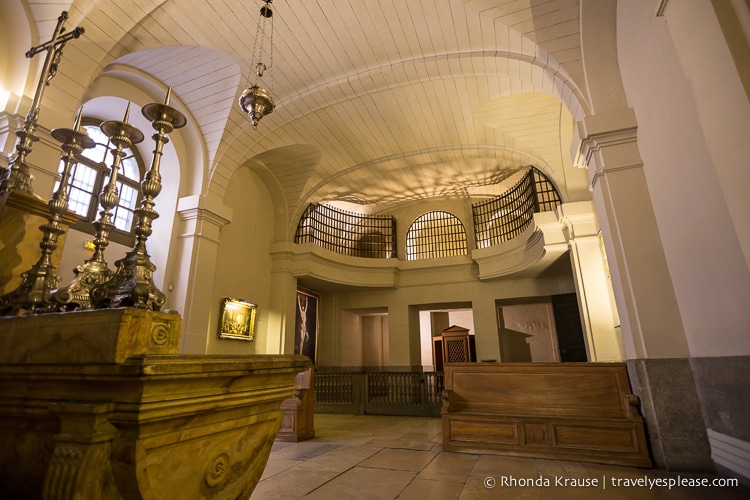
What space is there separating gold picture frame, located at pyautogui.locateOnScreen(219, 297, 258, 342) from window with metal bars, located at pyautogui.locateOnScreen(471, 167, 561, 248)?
6.81m

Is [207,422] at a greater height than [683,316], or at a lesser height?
lesser

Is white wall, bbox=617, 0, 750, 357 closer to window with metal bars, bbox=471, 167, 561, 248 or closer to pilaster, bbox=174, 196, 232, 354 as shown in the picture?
window with metal bars, bbox=471, 167, 561, 248

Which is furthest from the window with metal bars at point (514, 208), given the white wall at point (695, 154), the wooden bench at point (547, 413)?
the wooden bench at point (547, 413)

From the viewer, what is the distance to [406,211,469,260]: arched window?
11750mm

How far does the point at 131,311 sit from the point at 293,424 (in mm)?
4798

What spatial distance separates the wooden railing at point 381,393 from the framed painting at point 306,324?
1309 millimetres

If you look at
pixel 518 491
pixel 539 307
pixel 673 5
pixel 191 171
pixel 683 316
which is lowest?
pixel 518 491

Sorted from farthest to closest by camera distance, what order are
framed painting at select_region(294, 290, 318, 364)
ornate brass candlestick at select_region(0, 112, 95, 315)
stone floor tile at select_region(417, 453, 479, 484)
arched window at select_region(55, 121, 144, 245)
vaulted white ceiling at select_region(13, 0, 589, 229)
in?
framed painting at select_region(294, 290, 318, 364), arched window at select_region(55, 121, 144, 245), vaulted white ceiling at select_region(13, 0, 589, 229), stone floor tile at select_region(417, 453, 479, 484), ornate brass candlestick at select_region(0, 112, 95, 315)

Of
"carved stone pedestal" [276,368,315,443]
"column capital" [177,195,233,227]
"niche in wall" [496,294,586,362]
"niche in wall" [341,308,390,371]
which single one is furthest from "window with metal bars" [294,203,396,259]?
"carved stone pedestal" [276,368,315,443]

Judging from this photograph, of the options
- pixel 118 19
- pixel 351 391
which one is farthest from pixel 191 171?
pixel 351 391

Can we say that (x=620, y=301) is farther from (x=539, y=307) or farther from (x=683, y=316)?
(x=539, y=307)

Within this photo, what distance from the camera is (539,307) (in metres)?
12.2

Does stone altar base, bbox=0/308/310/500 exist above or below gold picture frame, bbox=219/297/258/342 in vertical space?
below

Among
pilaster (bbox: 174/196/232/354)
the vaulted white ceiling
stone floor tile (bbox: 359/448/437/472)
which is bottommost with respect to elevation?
stone floor tile (bbox: 359/448/437/472)
